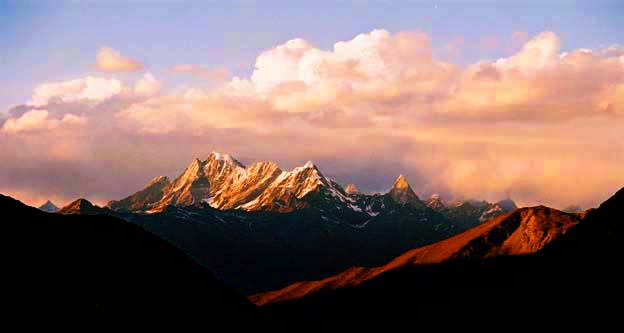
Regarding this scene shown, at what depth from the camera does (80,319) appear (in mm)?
177625

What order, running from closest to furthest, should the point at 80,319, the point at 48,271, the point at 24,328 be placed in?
the point at 24,328
the point at 80,319
the point at 48,271

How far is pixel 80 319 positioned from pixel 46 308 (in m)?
7.74

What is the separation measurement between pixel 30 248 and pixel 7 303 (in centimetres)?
2969

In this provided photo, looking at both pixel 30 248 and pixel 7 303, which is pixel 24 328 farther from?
pixel 30 248

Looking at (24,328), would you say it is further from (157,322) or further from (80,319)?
(157,322)

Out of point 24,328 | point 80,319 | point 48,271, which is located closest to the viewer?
point 24,328

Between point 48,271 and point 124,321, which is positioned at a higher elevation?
point 48,271

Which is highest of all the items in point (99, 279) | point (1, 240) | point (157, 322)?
point (1, 240)

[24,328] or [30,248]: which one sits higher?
[30,248]

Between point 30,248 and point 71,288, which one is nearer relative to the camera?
point 71,288

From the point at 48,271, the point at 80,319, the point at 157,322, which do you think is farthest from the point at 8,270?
the point at 157,322

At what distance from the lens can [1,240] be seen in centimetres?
19875

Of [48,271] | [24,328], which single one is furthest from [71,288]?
[24,328]

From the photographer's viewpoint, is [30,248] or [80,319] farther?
[30,248]
